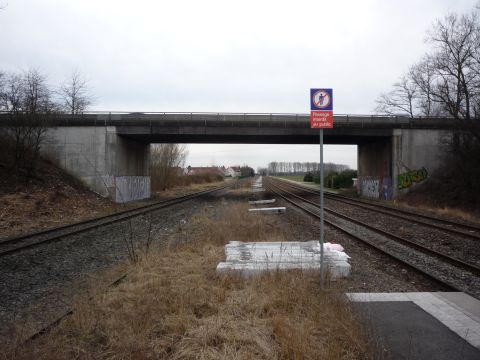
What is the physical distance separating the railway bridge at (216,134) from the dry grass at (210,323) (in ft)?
76.1

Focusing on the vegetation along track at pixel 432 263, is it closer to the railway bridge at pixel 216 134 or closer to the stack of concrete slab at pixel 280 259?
the stack of concrete slab at pixel 280 259

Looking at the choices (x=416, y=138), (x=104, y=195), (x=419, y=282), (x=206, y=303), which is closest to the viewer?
(x=206, y=303)

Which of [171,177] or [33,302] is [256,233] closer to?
[33,302]

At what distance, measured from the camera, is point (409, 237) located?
42.5ft

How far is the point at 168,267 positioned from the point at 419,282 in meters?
4.78

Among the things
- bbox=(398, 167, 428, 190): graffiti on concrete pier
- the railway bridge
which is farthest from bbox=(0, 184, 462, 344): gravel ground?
bbox=(398, 167, 428, 190): graffiti on concrete pier

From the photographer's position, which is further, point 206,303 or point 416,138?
point 416,138

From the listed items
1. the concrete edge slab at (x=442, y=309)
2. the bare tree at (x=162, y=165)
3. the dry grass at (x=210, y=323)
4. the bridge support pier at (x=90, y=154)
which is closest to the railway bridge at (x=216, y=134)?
the bridge support pier at (x=90, y=154)

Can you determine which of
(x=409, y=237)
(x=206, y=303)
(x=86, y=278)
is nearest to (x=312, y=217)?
(x=409, y=237)

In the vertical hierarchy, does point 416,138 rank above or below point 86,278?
above

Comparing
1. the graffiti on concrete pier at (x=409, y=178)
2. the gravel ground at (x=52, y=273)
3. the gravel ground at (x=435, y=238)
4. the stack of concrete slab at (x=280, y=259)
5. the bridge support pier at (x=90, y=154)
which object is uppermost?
the bridge support pier at (x=90, y=154)

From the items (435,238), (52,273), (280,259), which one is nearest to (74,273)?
(52,273)

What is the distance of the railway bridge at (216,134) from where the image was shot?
92.7ft

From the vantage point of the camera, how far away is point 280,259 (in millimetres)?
7512
